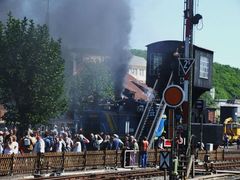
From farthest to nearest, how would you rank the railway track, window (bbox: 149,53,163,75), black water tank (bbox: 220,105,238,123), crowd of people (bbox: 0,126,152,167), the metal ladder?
1. black water tank (bbox: 220,105,238,123)
2. window (bbox: 149,53,163,75)
3. the metal ladder
4. crowd of people (bbox: 0,126,152,167)
5. the railway track

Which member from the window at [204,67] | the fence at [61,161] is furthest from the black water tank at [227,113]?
the fence at [61,161]

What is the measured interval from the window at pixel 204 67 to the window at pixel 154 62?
112 inches

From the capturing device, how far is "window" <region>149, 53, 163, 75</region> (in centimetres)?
3866

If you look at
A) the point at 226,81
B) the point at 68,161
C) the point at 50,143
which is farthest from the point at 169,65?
the point at 226,81

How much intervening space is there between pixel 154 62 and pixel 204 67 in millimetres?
3554

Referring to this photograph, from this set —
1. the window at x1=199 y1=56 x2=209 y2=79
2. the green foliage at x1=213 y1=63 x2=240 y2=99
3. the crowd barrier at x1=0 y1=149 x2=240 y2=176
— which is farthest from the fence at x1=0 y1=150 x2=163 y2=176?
the green foliage at x1=213 y1=63 x2=240 y2=99

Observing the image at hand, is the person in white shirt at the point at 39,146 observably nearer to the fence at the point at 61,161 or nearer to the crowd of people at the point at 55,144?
the crowd of people at the point at 55,144

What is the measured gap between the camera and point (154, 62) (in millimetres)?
39188

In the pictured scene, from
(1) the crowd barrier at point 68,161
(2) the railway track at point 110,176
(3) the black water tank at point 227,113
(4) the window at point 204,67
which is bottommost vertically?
(2) the railway track at point 110,176

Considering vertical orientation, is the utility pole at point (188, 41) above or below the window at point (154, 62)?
below

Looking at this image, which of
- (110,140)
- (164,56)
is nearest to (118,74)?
(164,56)

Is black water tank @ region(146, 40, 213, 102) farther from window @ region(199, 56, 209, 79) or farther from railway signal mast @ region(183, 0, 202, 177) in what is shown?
railway signal mast @ region(183, 0, 202, 177)

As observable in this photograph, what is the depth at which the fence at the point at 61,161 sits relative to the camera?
17.4 metres

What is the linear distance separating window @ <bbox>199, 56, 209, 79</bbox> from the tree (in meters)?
11.0
